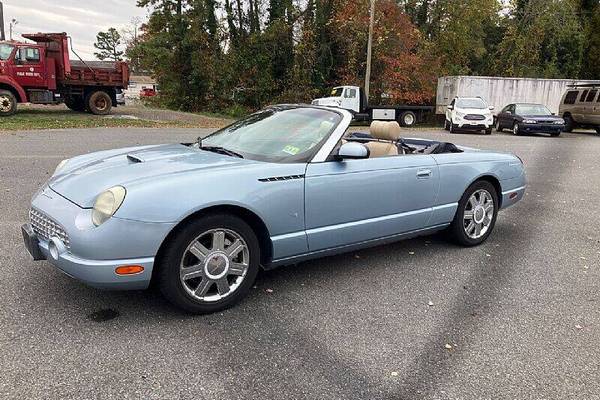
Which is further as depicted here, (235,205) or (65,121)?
(65,121)

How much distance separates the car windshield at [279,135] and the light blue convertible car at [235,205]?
13mm

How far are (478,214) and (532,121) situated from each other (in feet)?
59.5

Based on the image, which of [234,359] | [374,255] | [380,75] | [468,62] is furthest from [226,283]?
[468,62]

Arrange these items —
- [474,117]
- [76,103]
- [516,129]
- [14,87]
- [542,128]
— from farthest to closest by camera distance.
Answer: [76,103], [516,129], [474,117], [542,128], [14,87]

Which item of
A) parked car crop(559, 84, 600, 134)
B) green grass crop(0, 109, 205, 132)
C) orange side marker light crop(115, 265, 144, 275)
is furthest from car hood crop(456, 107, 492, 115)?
orange side marker light crop(115, 265, 144, 275)

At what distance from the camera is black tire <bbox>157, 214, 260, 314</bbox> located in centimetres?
317

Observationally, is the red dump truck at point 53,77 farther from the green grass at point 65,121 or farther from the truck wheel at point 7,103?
the green grass at point 65,121

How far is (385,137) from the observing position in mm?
5094

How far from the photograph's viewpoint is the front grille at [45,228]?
3.11 m

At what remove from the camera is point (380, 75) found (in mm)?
29250

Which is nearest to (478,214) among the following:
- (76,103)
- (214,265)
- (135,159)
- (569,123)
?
(214,265)

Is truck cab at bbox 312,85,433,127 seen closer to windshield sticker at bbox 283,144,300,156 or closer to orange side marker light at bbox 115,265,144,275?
windshield sticker at bbox 283,144,300,156

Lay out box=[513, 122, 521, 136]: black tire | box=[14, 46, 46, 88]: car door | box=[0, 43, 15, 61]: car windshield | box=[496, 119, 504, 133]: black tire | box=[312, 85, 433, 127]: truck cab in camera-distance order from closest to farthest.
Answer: box=[0, 43, 15, 61]: car windshield → box=[14, 46, 46, 88]: car door → box=[513, 122, 521, 136]: black tire → box=[496, 119, 504, 133]: black tire → box=[312, 85, 433, 127]: truck cab

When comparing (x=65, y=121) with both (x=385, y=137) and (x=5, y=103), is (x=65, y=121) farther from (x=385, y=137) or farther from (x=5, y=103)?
(x=385, y=137)
